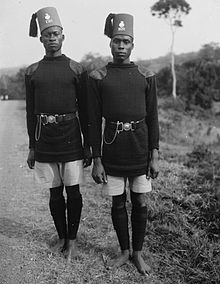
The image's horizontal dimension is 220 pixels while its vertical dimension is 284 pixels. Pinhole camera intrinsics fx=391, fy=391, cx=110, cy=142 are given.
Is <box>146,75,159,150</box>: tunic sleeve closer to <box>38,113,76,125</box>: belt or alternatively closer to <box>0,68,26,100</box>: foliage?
<box>38,113,76,125</box>: belt

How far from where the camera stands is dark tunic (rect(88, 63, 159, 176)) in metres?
2.83

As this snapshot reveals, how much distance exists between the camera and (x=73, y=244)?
132 inches

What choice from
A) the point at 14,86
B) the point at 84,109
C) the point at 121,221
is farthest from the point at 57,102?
the point at 14,86

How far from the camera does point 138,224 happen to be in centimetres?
312

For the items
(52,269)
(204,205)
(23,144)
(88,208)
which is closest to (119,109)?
(52,269)

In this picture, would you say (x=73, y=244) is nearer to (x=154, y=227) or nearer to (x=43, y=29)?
(x=154, y=227)

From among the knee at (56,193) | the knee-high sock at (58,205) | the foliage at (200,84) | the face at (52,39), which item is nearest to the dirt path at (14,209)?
the knee-high sock at (58,205)

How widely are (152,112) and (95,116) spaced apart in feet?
1.44

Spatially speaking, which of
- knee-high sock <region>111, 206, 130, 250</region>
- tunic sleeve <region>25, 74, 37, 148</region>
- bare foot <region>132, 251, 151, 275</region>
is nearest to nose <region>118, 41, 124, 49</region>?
tunic sleeve <region>25, 74, 37, 148</region>

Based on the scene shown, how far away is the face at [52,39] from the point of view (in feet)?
9.62

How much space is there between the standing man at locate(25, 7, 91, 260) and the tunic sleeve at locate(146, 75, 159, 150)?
1.65ft

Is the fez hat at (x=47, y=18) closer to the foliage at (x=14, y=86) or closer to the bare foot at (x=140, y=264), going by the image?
the bare foot at (x=140, y=264)

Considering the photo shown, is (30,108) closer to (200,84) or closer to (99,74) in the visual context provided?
(99,74)

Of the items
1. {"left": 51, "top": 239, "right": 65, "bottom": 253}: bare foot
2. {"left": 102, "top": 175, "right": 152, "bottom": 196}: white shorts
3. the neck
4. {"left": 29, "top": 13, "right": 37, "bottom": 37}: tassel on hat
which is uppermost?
{"left": 29, "top": 13, "right": 37, "bottom": 37}: tassel on hat
